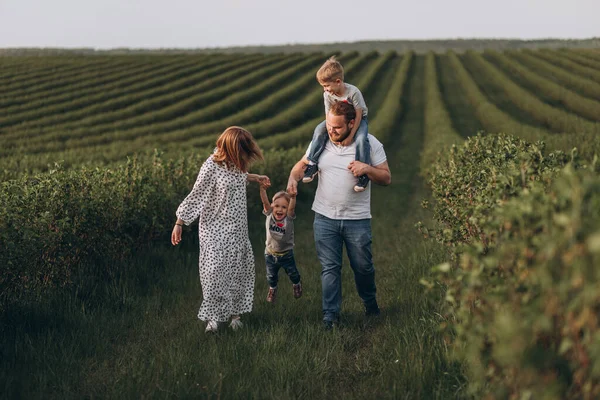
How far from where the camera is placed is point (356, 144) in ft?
15.4

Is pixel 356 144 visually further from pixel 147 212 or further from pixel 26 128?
pixel 26 128

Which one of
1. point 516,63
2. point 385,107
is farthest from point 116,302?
point 516,63

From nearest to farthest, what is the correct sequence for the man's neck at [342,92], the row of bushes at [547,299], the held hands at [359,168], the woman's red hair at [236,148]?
the row of bushes at [547,299] < the held hands at [359,168] < the woman's red hair at [236,148] < the man's neck at [342,92]

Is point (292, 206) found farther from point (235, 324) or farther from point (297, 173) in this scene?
point (235, 324)

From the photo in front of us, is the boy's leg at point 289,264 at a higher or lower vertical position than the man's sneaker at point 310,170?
lower

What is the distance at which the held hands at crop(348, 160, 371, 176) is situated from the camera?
14.7 feet

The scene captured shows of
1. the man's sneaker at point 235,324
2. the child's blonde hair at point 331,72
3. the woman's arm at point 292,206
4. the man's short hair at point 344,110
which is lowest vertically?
the man's sneaker at point 235,324

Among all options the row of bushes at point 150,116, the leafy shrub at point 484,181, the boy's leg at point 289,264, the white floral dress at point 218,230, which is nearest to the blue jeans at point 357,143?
the white floral dress at point 218,230

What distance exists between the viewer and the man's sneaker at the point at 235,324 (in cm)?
477

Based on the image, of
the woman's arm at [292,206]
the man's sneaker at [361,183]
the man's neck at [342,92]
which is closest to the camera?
the man's sneaker at [361,183]

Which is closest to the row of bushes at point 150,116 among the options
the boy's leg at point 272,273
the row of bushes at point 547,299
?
the boy's leg at point 272,273

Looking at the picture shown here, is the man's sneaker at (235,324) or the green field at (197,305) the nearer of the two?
the green field at (197,305)

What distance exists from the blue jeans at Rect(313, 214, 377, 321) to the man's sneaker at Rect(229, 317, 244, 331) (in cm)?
75

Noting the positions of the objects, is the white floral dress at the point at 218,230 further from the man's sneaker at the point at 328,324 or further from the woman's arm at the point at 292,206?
the man's sneaker at the point at 328,324
